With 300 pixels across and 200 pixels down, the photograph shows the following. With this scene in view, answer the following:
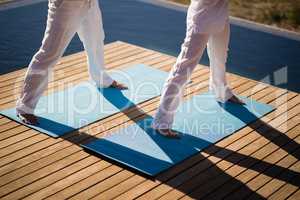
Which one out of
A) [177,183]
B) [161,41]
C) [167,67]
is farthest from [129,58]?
[177,183]

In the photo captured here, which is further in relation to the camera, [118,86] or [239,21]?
[239,21]

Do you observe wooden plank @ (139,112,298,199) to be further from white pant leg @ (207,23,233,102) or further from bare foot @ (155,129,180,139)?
white pant leg @ (207,23,233,102)

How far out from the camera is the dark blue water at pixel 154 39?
5320 millimetres

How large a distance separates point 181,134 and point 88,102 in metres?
0.86


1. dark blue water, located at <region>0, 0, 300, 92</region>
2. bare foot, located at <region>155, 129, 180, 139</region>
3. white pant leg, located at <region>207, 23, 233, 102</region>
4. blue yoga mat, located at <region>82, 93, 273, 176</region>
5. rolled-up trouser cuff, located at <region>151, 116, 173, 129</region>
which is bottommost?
dark blue water, located at <region>0, 0, 300, 92</region>

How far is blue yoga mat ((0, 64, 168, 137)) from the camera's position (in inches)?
151

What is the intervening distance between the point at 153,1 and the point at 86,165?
4470 millimetres

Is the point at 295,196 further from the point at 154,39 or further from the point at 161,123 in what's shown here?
the point at 154,39

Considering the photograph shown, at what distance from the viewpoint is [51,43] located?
3650 millimetres

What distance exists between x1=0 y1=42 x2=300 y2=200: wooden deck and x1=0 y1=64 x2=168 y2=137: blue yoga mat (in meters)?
0.09

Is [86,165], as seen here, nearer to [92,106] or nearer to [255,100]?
[92,106]

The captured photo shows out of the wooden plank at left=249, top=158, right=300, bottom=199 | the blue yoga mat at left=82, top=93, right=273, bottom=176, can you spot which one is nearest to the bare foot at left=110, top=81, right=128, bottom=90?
the blue yoga mat at left=82, top=93, right=273, bottom=176

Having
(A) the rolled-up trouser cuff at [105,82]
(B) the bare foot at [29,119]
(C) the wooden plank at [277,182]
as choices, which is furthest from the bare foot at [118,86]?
(C) the wooden plank at [277,182]

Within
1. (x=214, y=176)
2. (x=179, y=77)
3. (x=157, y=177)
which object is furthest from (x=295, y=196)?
(x=179, y=77)
